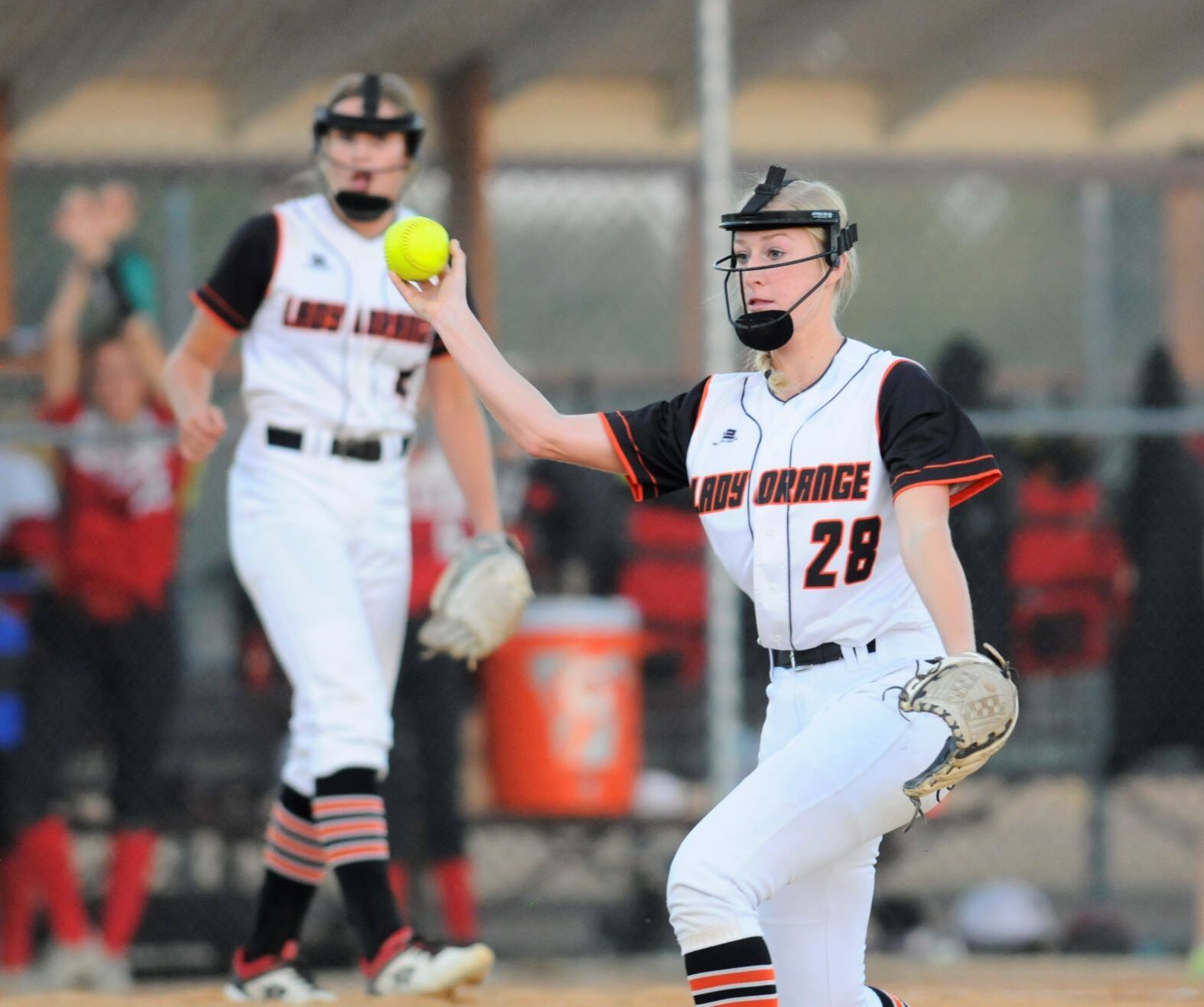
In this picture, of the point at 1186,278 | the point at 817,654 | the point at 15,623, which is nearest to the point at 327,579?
the point at 817,654

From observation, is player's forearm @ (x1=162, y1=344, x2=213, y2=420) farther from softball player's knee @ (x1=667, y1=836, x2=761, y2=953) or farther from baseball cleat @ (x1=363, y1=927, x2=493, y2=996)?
softball player's knee @ (x1=667, y1=836, x2=761, y2=953)

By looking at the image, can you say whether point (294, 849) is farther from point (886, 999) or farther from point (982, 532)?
point (982, 532)

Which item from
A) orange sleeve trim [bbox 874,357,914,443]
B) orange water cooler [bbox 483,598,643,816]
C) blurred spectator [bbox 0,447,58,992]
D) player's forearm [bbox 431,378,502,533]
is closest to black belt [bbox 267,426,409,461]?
player's forearm [bbox 431,378,502,533]

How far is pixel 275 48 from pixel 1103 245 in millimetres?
3456

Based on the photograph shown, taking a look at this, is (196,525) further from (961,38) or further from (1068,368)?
(1068,368)

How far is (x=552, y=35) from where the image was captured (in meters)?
6.87

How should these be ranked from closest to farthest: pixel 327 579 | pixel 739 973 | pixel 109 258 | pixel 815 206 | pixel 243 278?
pixel 739 973
pixel 815 206
pixel 327 579
pixel 243 278
pixel 109 258

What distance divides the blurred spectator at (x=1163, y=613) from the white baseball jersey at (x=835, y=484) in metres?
3.87

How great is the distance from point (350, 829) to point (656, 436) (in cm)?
107

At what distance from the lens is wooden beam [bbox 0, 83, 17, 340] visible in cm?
666

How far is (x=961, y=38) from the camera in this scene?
7316mm

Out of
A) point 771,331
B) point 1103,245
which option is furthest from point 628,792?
point 771,331

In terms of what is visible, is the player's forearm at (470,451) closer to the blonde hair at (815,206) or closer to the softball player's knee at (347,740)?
the softball player's knee at (347,740)

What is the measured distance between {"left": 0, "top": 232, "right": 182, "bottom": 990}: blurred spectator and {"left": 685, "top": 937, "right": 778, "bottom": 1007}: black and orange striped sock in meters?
3.29
